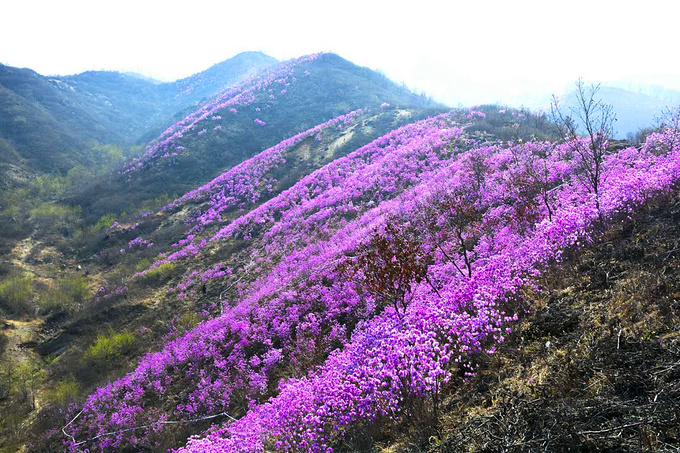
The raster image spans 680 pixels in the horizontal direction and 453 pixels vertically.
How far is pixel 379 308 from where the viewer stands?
33.8 feet

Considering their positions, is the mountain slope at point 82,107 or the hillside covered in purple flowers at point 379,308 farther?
the mountain slope at point 82,107

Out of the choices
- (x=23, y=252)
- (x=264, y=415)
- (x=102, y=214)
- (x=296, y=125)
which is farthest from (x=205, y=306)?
(x=296, y=125)

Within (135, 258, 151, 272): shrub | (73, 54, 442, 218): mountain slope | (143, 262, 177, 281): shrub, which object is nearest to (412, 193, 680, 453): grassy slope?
(143, 262, 177, 281): shrub

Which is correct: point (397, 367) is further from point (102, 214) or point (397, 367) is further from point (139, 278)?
point (102, 214)

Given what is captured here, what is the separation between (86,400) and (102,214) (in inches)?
1045

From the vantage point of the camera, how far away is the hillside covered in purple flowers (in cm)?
433

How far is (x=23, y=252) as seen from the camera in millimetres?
26328

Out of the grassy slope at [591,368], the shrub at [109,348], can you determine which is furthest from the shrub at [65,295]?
the grassy slope at [591,368]

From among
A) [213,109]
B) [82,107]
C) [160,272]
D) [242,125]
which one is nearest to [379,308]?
[160,272]

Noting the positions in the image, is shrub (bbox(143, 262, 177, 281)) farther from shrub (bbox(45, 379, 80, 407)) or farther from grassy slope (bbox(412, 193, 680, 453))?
grassy slope (bbox(412, 193, 680, 453))

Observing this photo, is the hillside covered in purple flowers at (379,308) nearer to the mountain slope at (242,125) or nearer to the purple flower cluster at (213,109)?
the mountain slope at (242,125)

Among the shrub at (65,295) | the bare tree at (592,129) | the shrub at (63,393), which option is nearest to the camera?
the bare tree at (592,129)

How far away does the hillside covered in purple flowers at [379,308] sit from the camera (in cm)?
433

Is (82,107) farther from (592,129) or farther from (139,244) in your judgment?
(592,129)
